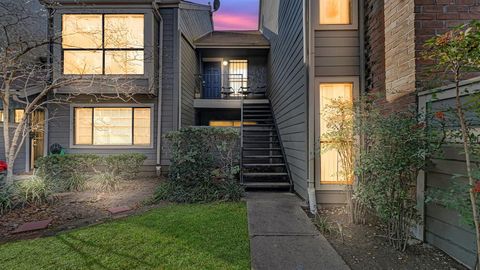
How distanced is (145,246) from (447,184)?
364 centimetres

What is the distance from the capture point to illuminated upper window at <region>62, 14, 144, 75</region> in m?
7.95

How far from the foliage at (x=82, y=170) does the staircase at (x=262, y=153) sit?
3140mm

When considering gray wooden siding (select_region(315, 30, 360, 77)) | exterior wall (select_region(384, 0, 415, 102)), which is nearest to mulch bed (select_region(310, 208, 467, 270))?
exterior wall (select_region(384, 0, 415, 102))

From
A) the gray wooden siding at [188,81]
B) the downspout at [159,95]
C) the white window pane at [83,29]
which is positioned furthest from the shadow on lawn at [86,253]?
the white window pane at [83,29]

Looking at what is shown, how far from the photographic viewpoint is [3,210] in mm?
4574

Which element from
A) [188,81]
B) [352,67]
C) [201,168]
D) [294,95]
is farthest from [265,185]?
[188,81]

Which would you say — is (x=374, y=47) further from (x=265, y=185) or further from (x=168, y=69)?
(x=168, y=69)

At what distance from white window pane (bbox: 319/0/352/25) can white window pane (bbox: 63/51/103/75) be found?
661 centimetres

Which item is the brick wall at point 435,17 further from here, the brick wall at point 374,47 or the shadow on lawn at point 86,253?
the shadow on lawn at point 86,253

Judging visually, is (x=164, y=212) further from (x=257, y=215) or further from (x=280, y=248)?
(x=280, y=248)

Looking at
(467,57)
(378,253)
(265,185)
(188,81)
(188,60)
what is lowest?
(378,253)

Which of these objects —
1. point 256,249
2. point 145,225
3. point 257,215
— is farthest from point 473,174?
point 145,225

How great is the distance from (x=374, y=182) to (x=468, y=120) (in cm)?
121

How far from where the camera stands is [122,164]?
7016 mm
